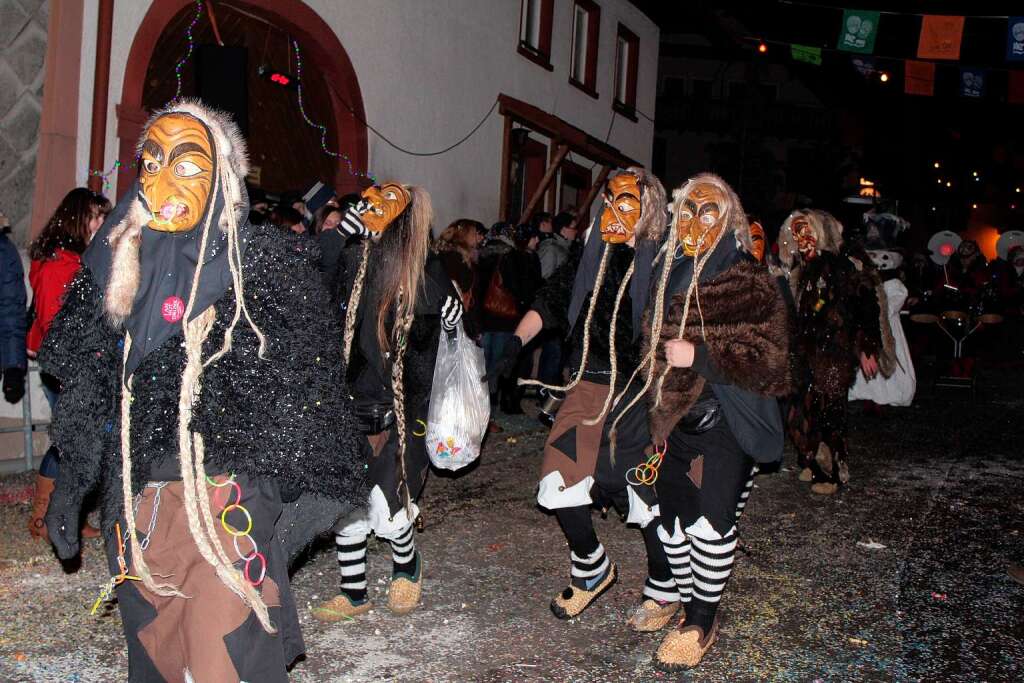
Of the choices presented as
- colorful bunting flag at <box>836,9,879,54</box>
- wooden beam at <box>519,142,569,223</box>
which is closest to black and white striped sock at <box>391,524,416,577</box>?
wooden beam at <box>519,142,569,223</box>

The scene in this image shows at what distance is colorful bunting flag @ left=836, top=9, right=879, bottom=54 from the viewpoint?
18609 mm

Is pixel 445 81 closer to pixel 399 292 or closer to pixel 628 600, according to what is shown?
pixel 399 292

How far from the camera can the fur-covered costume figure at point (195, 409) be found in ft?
9.46

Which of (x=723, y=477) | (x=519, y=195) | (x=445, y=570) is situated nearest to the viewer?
(x=723, y=477)

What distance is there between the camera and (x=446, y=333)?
529 centimetres

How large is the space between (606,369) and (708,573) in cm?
100

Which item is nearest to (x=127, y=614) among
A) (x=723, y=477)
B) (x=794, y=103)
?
(x=723, y=477)

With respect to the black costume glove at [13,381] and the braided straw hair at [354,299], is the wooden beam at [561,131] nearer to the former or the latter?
the black costume glove at [13,381]

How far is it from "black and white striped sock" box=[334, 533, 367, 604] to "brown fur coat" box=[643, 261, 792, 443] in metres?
1.56

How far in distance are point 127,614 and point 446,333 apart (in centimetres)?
255

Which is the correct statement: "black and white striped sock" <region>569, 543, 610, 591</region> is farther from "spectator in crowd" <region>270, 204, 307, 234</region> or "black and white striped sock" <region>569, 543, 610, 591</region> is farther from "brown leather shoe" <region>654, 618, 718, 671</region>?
"spectator in crowd" <region>270, 204, 307, 234</region>

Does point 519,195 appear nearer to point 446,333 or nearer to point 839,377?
point 839,377

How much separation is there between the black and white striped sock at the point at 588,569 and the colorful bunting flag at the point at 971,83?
18.8 meters

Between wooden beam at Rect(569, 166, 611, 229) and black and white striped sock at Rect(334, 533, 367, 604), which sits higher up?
wooden beam at Rect(569, 166, 611, 229)
